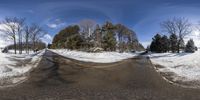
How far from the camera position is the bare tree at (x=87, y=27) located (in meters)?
74.9

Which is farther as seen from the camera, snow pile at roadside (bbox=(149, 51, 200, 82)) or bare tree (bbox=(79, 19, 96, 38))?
bare tree (bbox=(79, 19, 96, 38))

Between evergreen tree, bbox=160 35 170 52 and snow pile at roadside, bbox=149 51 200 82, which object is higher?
evergreen tree, bbox=160 35 170 52

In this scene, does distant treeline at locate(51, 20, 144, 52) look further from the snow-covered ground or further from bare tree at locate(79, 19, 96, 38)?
the snow-covered ground

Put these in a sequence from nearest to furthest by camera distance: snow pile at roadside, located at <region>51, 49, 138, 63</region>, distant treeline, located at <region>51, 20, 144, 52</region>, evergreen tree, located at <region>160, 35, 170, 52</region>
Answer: snow pile at roadside, located at <region>51, 49, 138, 63</region> < distant treeline, located at <region>51, 20, 144, 52</region> < evergreen tree, located at <region>160, 35, 170, 52</region>

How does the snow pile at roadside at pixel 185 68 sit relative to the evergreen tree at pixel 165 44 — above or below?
below

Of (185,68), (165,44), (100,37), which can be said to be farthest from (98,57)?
(165,44)

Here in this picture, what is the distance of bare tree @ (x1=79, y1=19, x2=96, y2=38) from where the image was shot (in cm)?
7488

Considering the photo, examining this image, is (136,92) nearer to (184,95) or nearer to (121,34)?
(184,95)

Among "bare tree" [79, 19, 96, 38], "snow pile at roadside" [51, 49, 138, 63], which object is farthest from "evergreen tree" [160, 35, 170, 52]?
"snow pile at roadside" [51, 49, 138, 63]

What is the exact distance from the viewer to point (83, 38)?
242 feet

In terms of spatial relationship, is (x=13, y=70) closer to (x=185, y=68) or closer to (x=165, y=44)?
(x=185, y=68)

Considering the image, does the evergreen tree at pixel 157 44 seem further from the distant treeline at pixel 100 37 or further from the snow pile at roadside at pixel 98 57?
the snow pile at roadside at pixel 98 57

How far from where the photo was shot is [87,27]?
77.4 meters

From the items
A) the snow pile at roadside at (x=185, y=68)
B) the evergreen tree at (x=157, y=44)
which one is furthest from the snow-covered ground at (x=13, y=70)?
the evergreen tree at (x=157, y=44)
